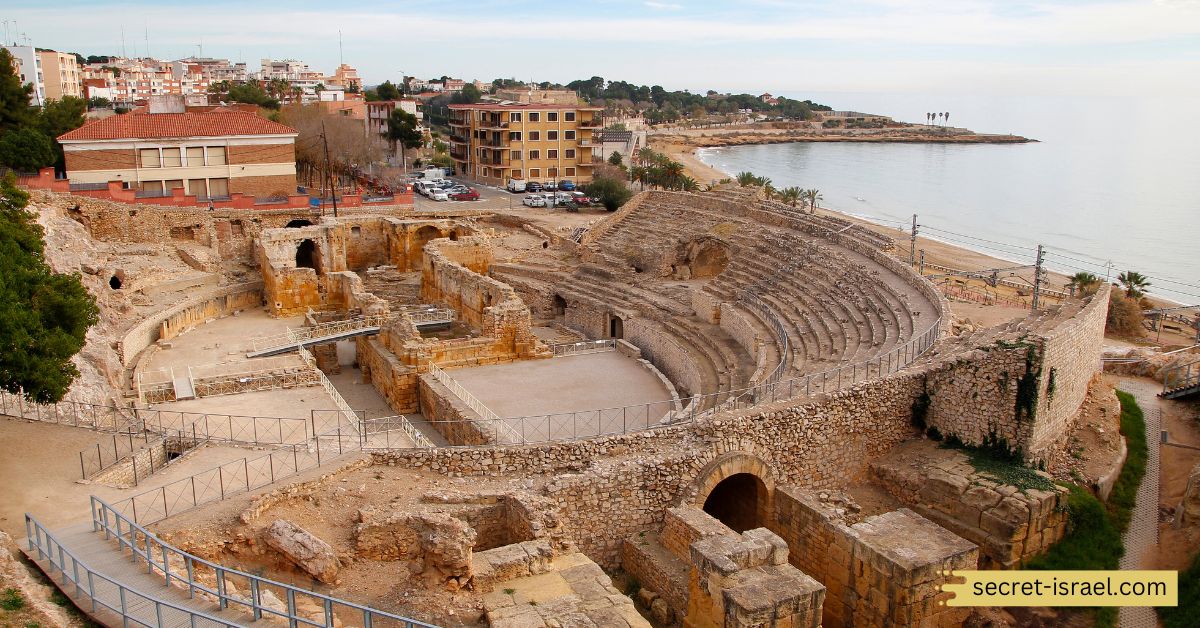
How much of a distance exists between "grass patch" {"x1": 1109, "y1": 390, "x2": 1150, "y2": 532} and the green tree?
1852 inches

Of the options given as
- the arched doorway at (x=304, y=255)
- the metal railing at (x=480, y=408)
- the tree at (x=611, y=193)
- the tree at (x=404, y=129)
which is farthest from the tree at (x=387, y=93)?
the metal railing at (x=480, y=408)

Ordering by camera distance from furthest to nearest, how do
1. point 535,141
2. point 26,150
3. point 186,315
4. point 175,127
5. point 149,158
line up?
point 535,141 < point 175,127 < point 149,158 < point 26,150 < point 186,315

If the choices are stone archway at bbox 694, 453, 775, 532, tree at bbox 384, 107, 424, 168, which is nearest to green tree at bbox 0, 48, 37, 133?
tree at bbox 384, 107, 424, 168

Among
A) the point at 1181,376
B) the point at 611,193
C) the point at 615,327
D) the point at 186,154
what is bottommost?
the point at 615,327

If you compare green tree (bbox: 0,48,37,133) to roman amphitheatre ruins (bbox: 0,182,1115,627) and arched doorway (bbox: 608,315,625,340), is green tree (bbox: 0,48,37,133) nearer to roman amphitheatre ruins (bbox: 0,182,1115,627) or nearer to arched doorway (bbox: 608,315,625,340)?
roman amphitheatre ruins (bbox: 0,182,1115,627)

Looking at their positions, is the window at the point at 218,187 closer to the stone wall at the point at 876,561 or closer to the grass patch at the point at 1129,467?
the stone wall at the point at 876,561

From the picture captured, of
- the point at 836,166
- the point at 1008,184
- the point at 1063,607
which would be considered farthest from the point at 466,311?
the point at 836,166

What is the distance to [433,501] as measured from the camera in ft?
46.7

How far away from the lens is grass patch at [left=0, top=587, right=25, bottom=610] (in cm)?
911

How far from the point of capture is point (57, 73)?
88438 millimetres

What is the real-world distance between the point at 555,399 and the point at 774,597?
37.0ft

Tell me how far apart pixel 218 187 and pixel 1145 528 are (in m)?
38.0

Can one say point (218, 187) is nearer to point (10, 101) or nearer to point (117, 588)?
point (10, 101)

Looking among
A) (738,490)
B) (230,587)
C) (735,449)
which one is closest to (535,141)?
(738,490)
